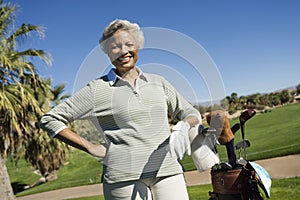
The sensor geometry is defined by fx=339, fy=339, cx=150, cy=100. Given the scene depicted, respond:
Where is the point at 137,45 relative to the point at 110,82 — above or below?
above

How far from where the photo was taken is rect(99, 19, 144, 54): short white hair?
1.54 meters

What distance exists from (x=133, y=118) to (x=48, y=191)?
423 inches

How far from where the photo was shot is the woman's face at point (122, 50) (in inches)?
60.2

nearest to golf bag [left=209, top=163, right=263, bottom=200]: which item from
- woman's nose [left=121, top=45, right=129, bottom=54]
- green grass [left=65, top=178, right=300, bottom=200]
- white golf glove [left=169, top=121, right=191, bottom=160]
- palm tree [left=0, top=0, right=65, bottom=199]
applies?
white golf glove [left=169, top=121, right=191, bottom=160]

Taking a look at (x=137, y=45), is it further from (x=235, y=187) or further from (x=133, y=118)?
(x=235, y=187)

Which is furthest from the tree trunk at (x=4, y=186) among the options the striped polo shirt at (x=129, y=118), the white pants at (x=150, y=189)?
the white pants at (x=150, y=189)

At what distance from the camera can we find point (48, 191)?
11.3 meters

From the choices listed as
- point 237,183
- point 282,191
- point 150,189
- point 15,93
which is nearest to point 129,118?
point 150,189

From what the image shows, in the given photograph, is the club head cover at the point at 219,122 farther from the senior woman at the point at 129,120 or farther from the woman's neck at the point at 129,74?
the woman's neck at the point at 129,74

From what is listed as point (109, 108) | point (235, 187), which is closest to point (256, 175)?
point (235, 187)

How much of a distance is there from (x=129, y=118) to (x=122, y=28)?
414mm

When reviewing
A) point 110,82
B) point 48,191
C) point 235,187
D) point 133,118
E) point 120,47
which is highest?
point 120,47

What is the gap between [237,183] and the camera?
1.64m

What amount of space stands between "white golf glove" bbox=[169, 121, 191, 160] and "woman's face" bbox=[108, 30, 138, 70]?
0.39 metres
